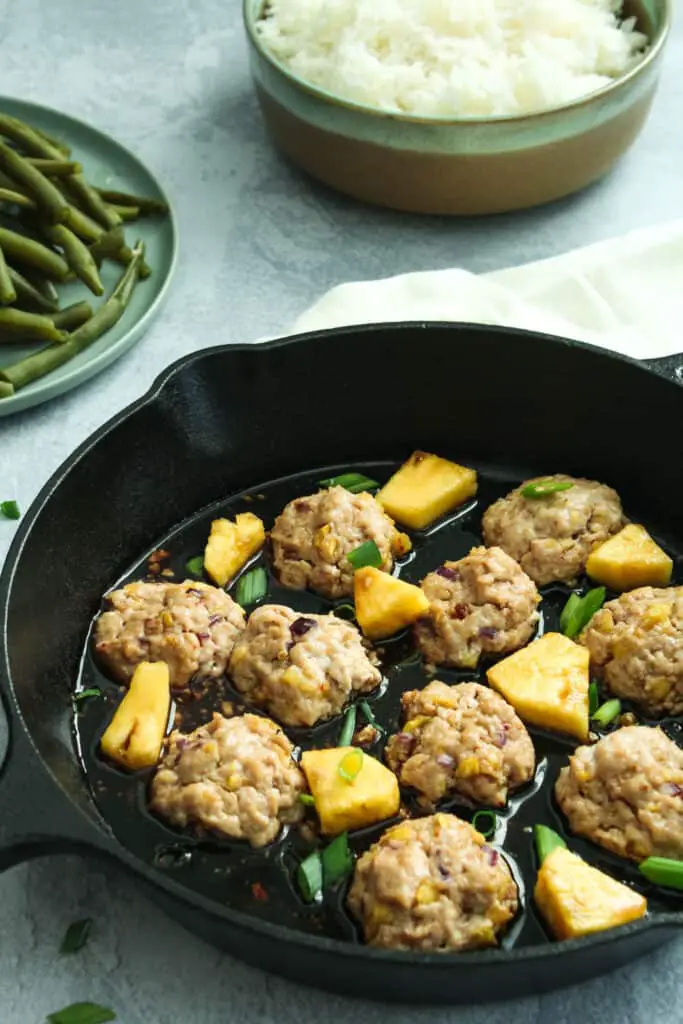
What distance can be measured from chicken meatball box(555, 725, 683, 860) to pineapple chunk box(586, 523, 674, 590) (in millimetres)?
492

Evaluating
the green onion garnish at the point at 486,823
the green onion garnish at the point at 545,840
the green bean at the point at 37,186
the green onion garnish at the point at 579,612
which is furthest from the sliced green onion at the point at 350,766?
the green bean at the point at 37,186

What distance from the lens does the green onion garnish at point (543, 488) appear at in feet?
9.33

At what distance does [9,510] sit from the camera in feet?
10.7

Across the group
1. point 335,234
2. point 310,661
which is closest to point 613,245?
point 335,234

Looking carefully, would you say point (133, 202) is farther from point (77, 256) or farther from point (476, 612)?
point (476, 612)

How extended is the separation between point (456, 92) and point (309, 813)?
239cm

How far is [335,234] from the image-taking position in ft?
13.3

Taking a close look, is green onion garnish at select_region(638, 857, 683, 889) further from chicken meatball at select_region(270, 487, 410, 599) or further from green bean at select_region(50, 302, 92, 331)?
green bean at select_region(50, 302, 92, 331)

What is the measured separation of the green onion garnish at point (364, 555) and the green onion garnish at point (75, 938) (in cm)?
94

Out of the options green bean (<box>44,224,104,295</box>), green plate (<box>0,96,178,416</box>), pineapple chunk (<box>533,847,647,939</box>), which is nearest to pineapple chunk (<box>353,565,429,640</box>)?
pineapple chunk (<box>533,847,647,939</box>)

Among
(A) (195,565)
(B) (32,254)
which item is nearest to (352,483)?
Result: (A) (195,565)

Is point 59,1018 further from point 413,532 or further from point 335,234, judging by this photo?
point 335,234

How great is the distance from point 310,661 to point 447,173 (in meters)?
1.89

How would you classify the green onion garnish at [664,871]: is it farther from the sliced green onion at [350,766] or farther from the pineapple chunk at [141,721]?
the pineapple chunk at [141,721]
